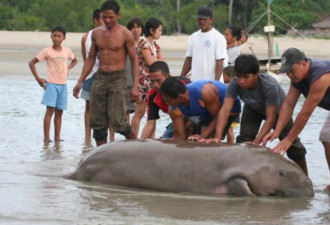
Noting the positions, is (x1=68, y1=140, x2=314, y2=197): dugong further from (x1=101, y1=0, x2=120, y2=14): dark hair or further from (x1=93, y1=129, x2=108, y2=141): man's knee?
(x1=101, y1=0, x2=120, y2=14): dark hair

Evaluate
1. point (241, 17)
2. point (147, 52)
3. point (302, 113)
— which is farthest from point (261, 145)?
point (241, 17)

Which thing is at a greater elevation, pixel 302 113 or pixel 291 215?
pixel 302 113

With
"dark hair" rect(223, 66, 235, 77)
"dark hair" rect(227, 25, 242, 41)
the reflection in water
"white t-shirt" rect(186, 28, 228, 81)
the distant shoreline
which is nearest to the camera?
the reflection in water

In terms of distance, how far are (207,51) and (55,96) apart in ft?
7.76

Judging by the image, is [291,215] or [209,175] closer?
[291,215]

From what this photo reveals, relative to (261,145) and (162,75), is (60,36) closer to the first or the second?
(162,75)

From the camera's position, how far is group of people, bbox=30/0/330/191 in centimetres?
788

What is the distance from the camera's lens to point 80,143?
1170 centimetres

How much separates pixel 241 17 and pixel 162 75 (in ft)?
183

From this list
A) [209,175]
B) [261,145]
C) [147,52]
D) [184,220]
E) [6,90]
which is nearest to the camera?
[184,220]

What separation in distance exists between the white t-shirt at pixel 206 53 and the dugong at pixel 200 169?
2.65 m

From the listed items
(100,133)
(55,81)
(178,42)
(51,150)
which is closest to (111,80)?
(100,133)

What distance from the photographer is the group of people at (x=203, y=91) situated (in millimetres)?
7883

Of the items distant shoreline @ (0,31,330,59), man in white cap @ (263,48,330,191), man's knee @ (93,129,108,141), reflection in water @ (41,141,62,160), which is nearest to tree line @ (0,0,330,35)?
distant shoreline @ (0,31,330,59)
